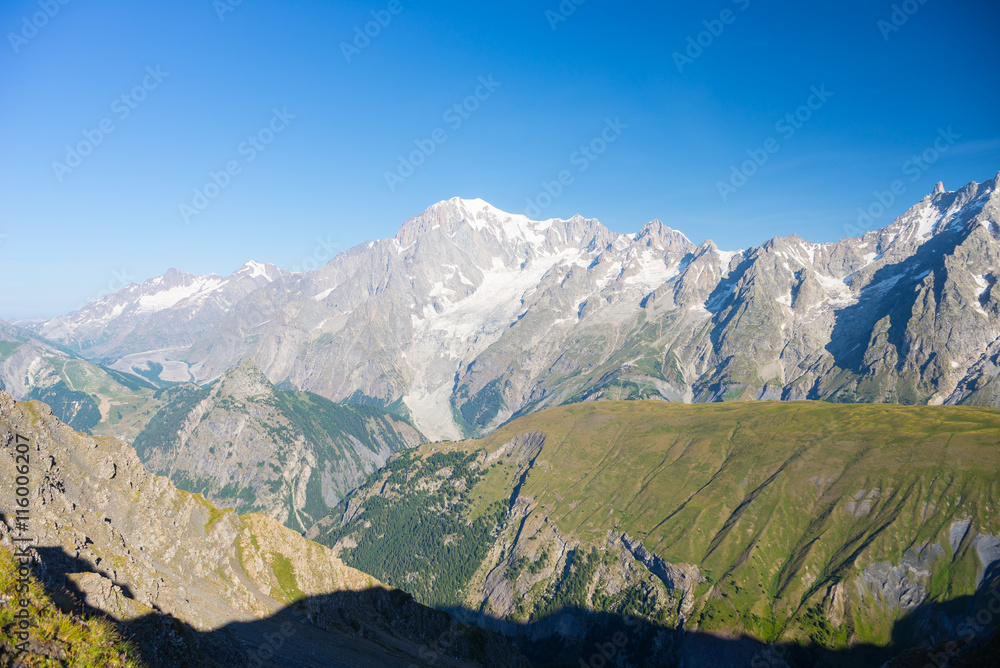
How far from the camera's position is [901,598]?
183 meters

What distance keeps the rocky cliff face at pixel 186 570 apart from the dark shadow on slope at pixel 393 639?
0.30 meters

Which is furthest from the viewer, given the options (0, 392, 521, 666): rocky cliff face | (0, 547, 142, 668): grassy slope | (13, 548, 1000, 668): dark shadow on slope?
(0, 392, 521, 666): rocky cliff face

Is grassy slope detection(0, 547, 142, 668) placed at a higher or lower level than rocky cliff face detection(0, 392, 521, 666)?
higher

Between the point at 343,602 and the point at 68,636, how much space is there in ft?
292

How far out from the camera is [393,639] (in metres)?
91.4

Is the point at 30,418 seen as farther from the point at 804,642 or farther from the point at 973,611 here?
the point at 973,611

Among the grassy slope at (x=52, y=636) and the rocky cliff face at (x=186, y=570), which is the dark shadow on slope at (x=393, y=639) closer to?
the rocky cliff face at (x=186, y=570)

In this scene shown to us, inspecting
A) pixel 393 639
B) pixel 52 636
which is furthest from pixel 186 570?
pixel 52 636

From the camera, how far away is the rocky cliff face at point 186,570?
36.5 meters

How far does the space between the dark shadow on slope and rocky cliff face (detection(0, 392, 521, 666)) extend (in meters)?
0.30

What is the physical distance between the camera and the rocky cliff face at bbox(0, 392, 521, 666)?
36.5 metres

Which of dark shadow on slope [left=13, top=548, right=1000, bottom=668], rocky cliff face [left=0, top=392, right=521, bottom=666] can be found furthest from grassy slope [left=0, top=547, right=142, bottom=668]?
rocky cliff face [left=0, top=392, right=521, bottom=666]

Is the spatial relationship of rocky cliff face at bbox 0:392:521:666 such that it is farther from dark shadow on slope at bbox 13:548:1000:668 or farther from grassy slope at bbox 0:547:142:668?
grassy slope at bbox 0:547:142:668

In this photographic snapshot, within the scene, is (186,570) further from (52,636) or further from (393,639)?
(52,636)
